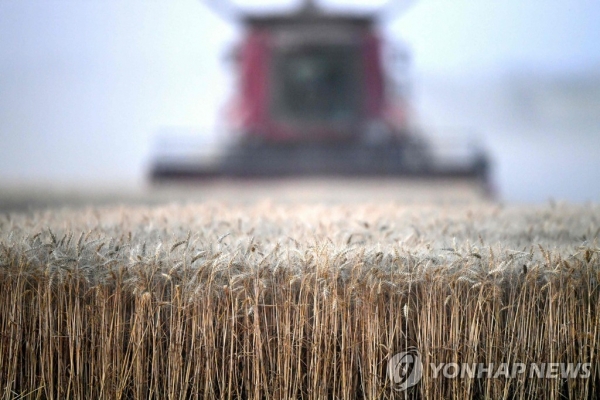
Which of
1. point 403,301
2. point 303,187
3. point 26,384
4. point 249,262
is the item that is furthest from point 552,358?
point 303,187

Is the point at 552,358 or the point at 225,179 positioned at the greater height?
the point at 225,179

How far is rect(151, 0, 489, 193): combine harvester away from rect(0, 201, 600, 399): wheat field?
6.95m

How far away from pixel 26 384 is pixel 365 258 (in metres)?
1.46

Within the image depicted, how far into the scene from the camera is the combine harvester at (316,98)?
33.8 ft

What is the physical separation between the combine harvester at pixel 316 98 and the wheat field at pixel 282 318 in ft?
22.8

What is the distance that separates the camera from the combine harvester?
10312 millimetres

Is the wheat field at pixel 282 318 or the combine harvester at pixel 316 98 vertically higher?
the combine harvester at pixel 316 98

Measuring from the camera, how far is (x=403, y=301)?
10.2 feet

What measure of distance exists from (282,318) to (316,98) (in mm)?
7688

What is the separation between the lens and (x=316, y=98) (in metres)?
10.5

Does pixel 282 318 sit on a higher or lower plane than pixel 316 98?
lower

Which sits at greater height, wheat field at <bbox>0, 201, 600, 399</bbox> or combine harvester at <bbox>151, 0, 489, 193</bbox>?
combine harvester at <bbox>151, 0, 489, 193</bbox>

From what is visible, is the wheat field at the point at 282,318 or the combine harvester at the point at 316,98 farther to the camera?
the combine harvester at the point at 316,98

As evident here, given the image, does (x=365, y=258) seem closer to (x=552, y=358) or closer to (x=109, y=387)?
(x=552, y=358)
